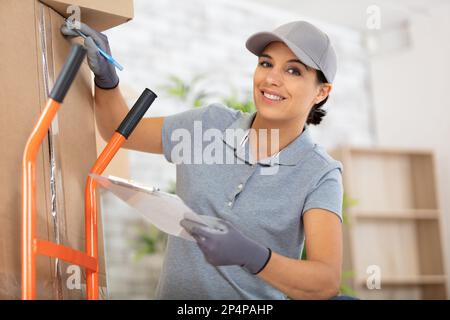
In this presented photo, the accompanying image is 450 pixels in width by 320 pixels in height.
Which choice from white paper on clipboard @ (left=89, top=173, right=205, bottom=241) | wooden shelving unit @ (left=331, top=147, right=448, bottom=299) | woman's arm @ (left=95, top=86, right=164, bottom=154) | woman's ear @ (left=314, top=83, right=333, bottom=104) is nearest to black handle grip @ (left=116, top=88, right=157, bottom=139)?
white paper on clipboard @ (left=89, top=173, right=205, bottom=241)

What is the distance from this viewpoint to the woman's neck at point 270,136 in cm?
172

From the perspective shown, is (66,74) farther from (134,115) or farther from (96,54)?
(96,54)

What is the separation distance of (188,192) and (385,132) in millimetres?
3477

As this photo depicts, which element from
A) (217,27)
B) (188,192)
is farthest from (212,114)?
(217,27)

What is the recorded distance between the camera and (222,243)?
115cm

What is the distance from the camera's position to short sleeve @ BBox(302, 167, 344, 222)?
1534 mm

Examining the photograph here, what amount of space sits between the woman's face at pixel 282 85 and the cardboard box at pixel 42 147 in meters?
0.37

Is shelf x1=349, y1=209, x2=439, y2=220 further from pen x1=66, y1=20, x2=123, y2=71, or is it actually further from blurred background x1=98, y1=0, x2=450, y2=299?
pen x1=66, y1=20, x2=123, y2=71

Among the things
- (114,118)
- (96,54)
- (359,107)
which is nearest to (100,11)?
(96,54)

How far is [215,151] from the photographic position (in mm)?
1722

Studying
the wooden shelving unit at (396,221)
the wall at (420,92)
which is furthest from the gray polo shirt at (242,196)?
the wall at (420,92)

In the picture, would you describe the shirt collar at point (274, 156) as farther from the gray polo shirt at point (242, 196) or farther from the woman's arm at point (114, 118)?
the woman's arm at point (114, 118)

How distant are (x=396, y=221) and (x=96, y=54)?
3350 millimetres

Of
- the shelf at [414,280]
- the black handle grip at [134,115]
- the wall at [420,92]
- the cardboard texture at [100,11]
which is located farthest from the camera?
the wall at [420,92]
